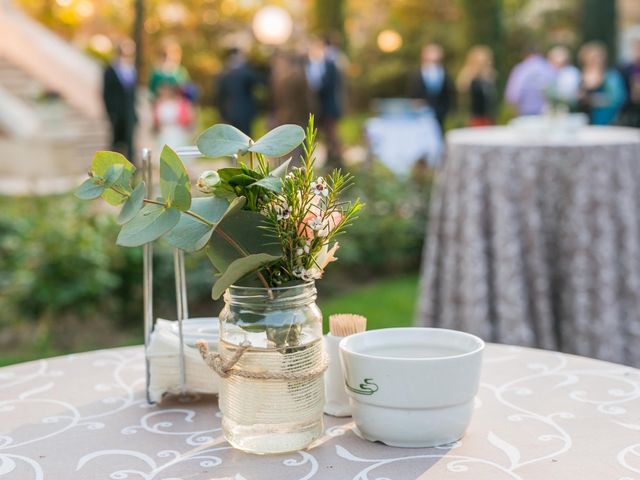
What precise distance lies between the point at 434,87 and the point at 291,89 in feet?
9.38

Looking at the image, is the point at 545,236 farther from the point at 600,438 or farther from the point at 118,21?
the point at 118,21

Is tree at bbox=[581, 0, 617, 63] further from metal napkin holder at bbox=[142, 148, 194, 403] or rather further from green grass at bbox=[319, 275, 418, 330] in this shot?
metal napkin holder at bbox=[142, 148, 194, 403]

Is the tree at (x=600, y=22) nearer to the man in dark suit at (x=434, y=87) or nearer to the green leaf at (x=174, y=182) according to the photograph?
the man in dark suit at (x=434, y=87)

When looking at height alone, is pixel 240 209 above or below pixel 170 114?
below

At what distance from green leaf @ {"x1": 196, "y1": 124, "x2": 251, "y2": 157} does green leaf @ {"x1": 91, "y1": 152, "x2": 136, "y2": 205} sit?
0.10m

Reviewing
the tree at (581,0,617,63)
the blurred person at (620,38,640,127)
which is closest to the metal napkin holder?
the blurred person at (620,38,640,127)

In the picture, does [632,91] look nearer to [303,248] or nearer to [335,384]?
[335,384]

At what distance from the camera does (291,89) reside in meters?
10.0

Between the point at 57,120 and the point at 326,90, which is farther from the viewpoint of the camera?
the point at 57,120

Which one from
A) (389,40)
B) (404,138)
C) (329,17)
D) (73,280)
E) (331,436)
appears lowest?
(73,280)

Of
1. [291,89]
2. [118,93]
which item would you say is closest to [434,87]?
[291,89]

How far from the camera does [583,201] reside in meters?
4.03

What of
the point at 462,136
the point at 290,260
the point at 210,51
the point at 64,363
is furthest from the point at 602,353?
the point at 210,51

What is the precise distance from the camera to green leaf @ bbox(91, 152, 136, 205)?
4.20ft
